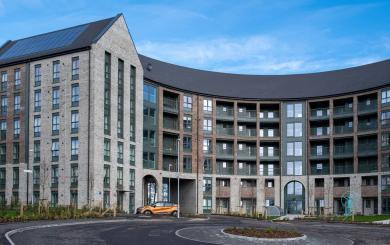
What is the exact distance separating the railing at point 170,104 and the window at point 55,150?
60.8 ft

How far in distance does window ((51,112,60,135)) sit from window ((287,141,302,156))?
36088 mm

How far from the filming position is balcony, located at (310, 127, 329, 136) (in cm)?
8506

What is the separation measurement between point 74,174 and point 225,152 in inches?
1165

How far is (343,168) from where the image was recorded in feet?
272

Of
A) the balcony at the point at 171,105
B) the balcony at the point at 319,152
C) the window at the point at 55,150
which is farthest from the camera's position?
the balcony at the point at 319,152

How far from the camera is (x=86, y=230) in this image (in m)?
34.2

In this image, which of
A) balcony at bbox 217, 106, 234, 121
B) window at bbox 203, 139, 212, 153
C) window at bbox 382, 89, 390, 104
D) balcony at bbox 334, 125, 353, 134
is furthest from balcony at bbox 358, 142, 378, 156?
window at bbox 203, 139, 212, 153

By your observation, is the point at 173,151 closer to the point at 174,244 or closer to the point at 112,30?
the point at 112,30

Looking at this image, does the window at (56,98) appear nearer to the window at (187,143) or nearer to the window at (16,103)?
the window at (16,103)

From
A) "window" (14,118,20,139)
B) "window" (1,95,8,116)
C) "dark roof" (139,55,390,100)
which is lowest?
"window" (14,118,20,139)

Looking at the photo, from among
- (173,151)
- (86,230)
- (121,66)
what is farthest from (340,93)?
(86,230)

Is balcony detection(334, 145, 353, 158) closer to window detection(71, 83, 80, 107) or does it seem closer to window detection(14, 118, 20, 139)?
window detection(71, 83, 80, 107)

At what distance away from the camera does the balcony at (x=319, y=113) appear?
279 feet

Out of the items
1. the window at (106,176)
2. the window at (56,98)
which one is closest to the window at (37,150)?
the window at (56,98)
